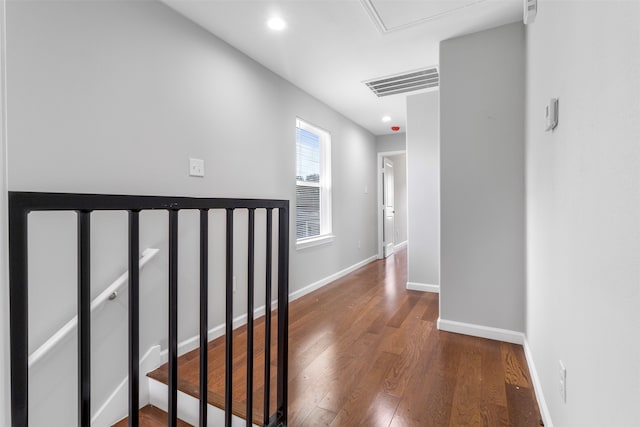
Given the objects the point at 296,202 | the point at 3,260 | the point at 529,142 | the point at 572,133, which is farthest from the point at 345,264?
the point at 3,260

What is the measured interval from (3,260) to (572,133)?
4.98ft

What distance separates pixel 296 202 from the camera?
3549 millimetres

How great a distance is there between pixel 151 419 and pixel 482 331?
232 cm

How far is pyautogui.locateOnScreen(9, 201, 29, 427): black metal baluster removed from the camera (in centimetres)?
59

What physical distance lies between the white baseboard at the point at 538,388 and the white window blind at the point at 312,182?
92.1 inches

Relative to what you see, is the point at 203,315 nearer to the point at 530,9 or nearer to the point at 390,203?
the point at 530,9

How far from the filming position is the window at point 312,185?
3701 mm

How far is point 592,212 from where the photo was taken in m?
0.86

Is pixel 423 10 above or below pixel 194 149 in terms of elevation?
above

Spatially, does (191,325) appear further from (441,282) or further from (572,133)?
(572,133)

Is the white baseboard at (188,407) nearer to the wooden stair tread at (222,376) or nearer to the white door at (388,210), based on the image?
the wooden stair tread at (222,376)

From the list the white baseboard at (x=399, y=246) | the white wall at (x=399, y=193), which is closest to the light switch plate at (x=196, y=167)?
the white baseboard at (x=399, y=246)

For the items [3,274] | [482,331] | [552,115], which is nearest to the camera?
[3,274]

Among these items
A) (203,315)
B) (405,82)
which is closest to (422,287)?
(405,82)
